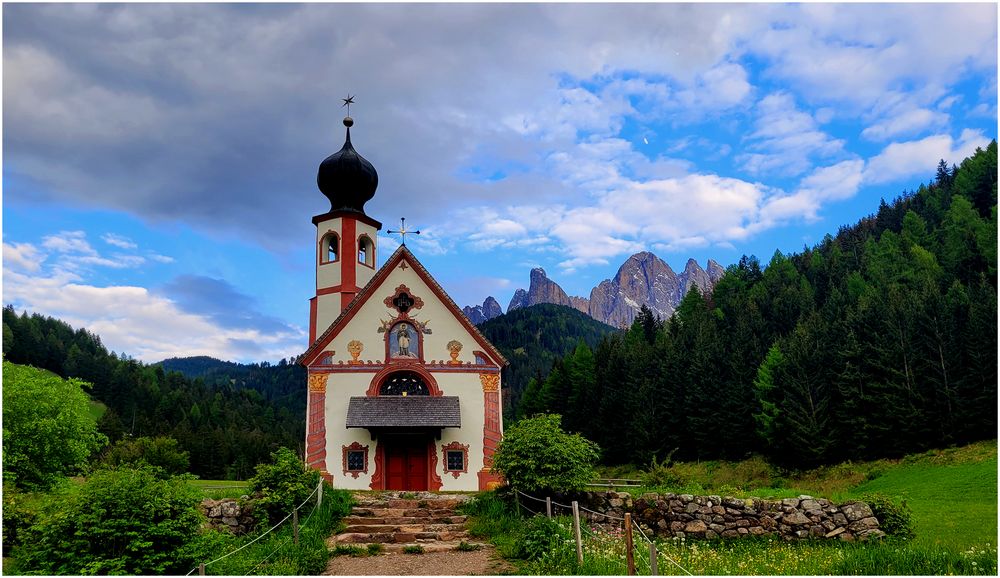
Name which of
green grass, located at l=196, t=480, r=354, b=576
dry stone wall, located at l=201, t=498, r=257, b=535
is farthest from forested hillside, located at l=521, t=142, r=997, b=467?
dry stone wall, located at l=201, t=498, r=257, b=535

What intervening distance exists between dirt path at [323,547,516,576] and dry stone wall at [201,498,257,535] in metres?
4.01

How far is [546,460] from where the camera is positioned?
2108cm

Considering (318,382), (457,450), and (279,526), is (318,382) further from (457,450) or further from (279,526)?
(279,526)

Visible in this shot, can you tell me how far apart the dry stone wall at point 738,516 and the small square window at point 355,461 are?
11.0 metres

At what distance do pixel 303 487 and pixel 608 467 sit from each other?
46.4 m

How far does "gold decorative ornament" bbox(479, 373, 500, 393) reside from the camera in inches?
1180

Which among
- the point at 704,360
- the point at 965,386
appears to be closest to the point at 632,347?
the point at 704,360

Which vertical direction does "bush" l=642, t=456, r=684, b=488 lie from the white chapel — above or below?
below

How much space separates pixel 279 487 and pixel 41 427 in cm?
1309

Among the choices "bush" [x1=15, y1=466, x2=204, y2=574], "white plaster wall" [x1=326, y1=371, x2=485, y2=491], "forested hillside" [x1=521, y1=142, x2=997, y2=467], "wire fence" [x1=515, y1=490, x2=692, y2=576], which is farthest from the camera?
"forested hillside" [x1=521, y1=142, x2=997, y2=467]

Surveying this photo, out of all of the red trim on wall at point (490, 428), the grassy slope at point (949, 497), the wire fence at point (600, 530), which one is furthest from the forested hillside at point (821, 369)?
the wire fence at point (600, 530)

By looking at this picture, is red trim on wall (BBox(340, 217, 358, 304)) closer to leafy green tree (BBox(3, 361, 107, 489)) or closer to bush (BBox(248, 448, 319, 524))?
leafy green tree (BBox(3, 361, 107, 489))

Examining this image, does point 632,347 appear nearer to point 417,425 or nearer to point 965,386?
point 965,386

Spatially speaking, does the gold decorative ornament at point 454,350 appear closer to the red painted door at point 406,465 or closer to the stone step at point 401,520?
the red painted door at point 406,465
